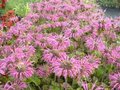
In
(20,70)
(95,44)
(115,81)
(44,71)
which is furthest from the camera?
Answer: (95,44)

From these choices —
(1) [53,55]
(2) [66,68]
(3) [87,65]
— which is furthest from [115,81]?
(1) [53,55]

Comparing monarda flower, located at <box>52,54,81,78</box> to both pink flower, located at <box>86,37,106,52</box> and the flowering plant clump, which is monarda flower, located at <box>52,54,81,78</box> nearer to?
the flowering plant clump

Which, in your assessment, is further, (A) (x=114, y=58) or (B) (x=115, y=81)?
(A) (x=114, y=58)

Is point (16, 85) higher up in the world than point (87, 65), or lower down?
lower down

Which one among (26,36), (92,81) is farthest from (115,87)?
(26,36)

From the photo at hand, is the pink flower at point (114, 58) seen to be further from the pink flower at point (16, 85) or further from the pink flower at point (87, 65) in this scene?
the pink flower at point (16, 85)

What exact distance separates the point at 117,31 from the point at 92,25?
0.42 m

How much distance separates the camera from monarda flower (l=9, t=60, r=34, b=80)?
2297 mm

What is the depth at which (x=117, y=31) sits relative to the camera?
3492 mm

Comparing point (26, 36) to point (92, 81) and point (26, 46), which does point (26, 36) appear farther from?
point (92, 81)

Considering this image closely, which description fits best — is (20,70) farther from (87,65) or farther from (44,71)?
(87,65)

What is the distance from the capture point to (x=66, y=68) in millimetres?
2336

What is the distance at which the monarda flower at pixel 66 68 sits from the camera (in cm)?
230

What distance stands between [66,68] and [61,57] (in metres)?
0.15
